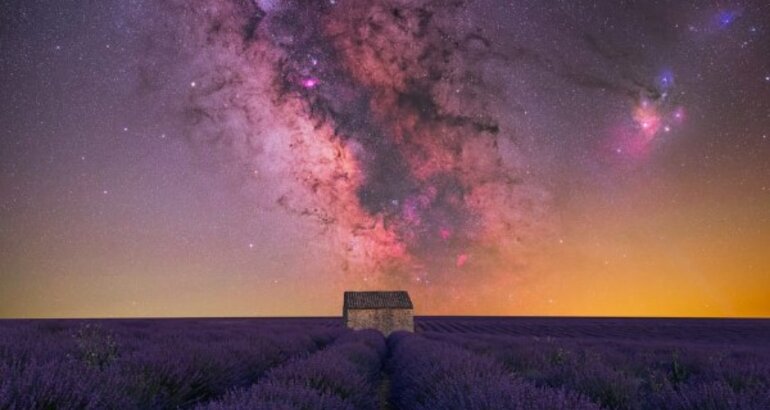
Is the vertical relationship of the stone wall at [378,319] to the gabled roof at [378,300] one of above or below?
below

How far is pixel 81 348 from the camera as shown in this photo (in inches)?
255

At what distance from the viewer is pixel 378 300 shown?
29703mm

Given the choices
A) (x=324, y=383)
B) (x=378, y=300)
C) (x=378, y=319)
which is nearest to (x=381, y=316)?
(x=378, y=319)

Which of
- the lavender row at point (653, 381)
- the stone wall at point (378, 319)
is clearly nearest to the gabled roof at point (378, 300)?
the stone wall at point (378, 319)

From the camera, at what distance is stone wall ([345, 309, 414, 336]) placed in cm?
2773

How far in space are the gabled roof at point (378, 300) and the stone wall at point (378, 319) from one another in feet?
0.94

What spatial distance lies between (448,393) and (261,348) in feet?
20.0

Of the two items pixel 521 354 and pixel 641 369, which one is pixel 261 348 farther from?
pixel 641 369

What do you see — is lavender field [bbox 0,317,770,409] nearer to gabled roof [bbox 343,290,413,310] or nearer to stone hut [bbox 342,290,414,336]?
stone hut [bbox 342,290,414,336]

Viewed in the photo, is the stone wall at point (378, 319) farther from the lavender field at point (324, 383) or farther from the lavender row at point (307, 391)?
the lavender row at point (307, 391)

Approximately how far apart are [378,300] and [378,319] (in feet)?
6.81

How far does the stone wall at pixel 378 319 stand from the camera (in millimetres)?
27734

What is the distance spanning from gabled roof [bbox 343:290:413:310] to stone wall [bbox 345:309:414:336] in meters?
0.29

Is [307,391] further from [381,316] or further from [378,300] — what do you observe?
[378,300]
